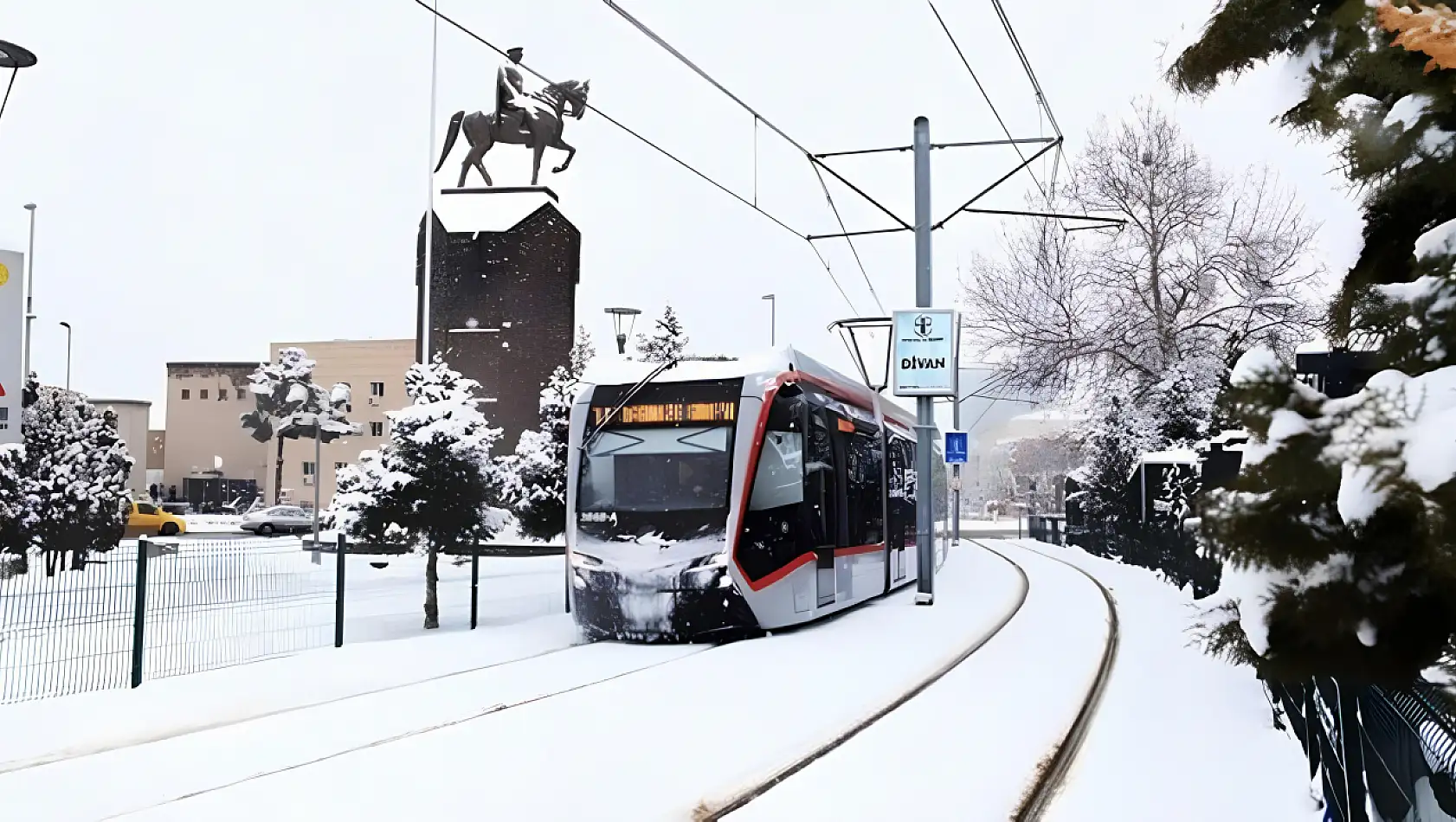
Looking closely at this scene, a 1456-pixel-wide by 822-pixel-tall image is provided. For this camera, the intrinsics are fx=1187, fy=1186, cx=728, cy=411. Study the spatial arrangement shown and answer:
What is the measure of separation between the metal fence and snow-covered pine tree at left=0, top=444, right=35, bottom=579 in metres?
25.9

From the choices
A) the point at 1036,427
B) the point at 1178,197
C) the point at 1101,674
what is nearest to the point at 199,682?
the point at 1101,674

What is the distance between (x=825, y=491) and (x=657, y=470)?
2.24 meters

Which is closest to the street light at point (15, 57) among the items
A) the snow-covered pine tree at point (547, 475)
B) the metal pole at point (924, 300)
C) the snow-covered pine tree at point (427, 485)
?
the snow-covered pine tree at point (427, 485)

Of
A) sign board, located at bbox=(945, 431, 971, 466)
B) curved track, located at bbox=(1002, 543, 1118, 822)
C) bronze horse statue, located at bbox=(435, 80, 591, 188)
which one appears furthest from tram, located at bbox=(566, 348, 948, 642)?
bronze horse statue, located at bbox=(435, 80, 591, 188)

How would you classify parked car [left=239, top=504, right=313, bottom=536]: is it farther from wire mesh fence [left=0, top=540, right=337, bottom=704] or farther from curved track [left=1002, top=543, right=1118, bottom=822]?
curved track [left=1002, top=543, right=1118, bottom=822]

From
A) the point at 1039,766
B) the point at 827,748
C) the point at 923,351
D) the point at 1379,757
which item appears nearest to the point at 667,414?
the point at 923,351

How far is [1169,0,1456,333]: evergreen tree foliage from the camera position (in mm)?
2400

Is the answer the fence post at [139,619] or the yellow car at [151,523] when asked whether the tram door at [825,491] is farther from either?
the yellow car at [151,523]

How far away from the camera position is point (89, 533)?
27.0 metres

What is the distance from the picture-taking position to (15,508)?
2544cm

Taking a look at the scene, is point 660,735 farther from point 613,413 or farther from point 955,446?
point 955,446

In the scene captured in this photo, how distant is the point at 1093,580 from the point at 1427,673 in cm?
2324

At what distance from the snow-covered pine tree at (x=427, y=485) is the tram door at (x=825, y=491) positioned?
489 centimetres

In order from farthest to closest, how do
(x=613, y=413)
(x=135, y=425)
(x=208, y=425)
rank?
(x=208, y=425)
(x=135, y=425)
(x=613, y=413)
